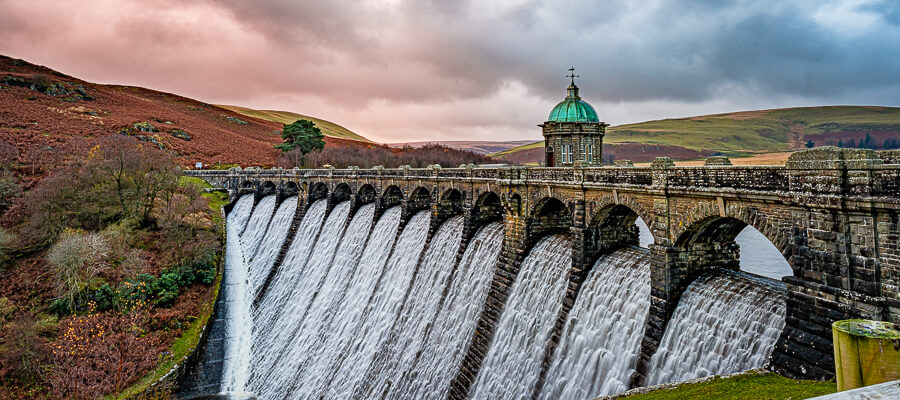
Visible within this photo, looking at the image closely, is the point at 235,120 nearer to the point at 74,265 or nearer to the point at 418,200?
the point at 74,265

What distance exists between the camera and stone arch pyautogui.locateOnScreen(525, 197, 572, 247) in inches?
1048

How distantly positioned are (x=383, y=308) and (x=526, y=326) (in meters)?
13.0

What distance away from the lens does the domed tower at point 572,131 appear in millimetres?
45156

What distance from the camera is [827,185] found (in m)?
12.1

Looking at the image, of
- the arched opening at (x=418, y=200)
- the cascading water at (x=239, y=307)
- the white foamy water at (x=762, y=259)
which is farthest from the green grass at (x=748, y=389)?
the cascading water at (x=239, y=307)

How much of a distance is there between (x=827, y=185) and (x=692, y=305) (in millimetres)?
6290

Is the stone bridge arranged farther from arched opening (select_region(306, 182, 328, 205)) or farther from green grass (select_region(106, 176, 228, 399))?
arched opening (select_region(306, 182, 328, 205))

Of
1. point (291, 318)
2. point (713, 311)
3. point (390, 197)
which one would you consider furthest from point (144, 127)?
point (713, 311)

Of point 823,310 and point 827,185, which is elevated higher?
point 827,185

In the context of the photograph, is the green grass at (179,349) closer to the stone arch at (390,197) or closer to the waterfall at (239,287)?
the waterfall at (239,287)

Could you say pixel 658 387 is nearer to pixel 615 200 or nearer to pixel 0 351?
pixel 615 200

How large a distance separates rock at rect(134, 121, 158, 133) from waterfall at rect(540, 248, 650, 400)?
133288 millimetres

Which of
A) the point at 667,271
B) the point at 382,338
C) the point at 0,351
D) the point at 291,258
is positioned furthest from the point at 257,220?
the point at 667,271

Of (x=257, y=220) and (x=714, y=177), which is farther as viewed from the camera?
(x=257, y=220)
